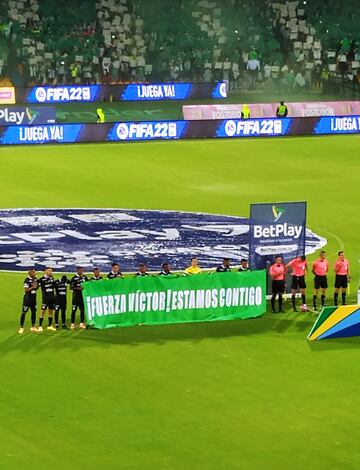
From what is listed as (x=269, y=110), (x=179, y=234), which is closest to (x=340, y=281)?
(x=179, y=234)

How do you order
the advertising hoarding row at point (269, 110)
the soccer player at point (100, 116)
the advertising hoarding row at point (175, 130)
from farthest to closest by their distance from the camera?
the advertising hoarding row at point (269, 110), the soccer player at point (100, 116), the advertising hoarding row at point (175, 130)

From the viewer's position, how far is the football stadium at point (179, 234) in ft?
87.6

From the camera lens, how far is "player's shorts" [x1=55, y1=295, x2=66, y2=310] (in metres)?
33.4

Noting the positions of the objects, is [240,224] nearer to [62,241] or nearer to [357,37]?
[62,241]

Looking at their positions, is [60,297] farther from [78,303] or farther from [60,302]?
[78,303]

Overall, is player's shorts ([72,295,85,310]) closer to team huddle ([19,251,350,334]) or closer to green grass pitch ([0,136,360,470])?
team huddle ([19,251,350,334])

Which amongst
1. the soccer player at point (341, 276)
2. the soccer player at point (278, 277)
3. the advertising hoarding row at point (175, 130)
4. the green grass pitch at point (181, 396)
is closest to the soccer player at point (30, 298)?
the green grass pitch at point (181, 396)

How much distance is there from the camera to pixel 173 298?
112 feet

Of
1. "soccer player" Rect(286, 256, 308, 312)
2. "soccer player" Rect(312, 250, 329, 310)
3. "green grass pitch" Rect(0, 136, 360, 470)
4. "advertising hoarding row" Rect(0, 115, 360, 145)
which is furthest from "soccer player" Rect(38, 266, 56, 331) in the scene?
"advertising hoarding row" Rect(0, 115, 360, 145)

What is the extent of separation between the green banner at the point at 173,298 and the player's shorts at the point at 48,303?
33.3 inches

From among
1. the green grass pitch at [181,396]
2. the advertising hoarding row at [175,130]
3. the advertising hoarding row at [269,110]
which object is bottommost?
the green grass pitch at [181,396]

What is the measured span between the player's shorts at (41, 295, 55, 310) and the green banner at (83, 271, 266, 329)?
85cm

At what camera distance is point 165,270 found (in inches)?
1347

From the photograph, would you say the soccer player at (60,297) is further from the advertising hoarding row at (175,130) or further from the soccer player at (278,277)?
the advertising hoarding row at (175,130)
